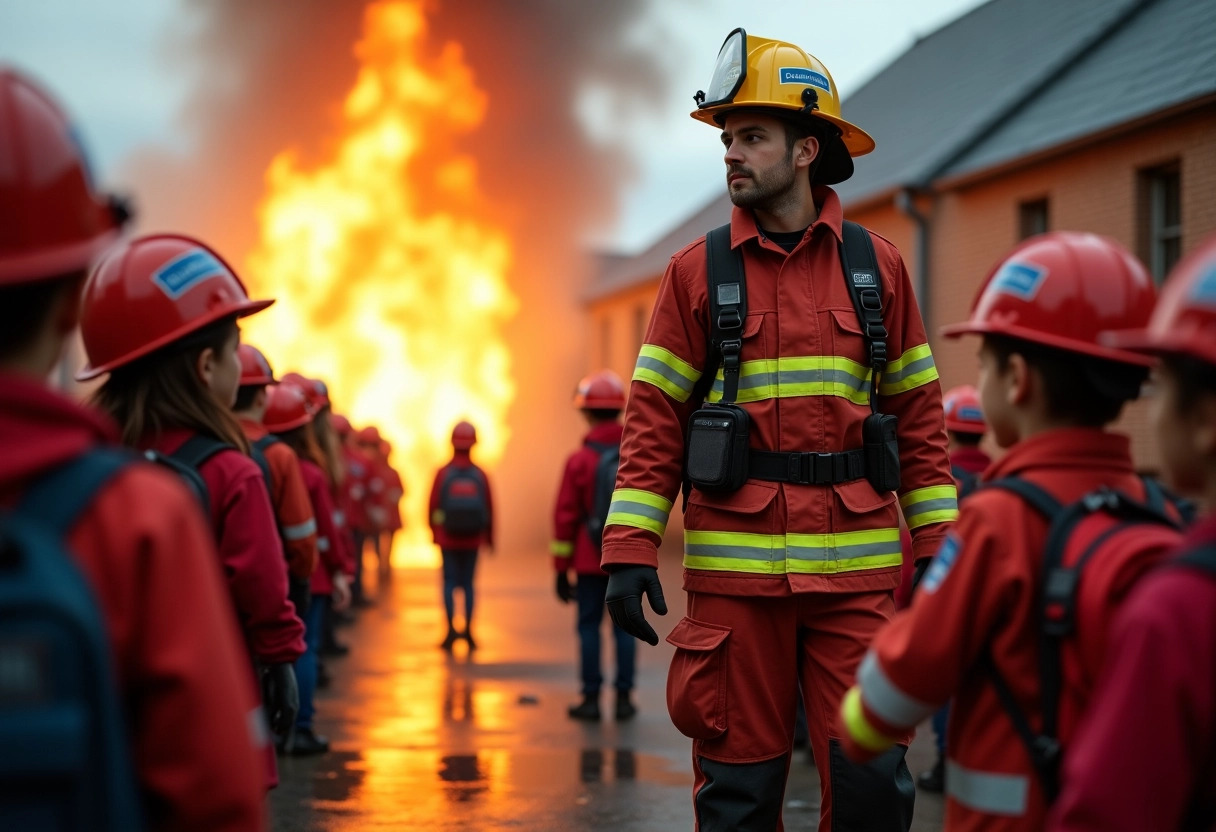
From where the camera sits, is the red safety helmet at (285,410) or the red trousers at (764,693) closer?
the red trousers at (764,693)

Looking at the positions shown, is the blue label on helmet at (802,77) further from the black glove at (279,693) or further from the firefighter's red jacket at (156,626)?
the firefighter's red jacket at (156,626)

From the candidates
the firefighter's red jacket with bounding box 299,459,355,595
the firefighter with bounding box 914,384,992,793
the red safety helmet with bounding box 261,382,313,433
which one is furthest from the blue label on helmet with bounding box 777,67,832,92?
the red safety helmet with bounding box 261,382,313,433

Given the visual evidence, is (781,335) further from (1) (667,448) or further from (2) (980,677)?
(2) (980,677)

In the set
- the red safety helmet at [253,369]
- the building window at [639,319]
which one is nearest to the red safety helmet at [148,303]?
the red safety helmet at [253,369]

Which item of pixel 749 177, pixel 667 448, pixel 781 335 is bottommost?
pixel 667 448

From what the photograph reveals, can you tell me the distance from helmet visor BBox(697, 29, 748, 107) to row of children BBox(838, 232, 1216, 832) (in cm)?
164

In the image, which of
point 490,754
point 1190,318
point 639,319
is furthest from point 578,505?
point 639,319

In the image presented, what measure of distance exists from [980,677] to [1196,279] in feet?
2.66

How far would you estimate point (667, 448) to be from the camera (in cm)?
392

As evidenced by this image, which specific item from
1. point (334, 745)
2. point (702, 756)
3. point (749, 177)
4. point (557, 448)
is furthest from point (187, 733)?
point (557, 448)

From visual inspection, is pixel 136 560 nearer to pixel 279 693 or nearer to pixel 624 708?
pixel 279 693

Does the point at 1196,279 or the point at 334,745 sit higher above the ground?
the point at 1196,279

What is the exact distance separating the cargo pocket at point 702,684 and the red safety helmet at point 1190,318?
1.99 metres

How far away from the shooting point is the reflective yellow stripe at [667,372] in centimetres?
393
